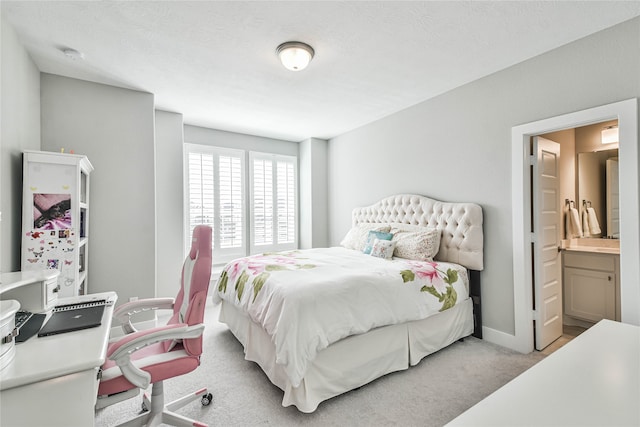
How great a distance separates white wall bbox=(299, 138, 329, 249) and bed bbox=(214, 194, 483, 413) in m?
1.68

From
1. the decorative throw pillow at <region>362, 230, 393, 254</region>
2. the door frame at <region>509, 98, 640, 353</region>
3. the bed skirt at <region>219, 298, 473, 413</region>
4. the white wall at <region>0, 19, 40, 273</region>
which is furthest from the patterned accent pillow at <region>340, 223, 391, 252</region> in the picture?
the white wall at <region>0, 19, 40, 273</region>

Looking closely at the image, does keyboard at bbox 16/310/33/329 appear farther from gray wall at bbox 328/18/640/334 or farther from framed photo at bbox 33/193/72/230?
gray wall at bbox 328/18/640/334

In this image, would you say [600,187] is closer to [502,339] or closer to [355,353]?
[502,339]

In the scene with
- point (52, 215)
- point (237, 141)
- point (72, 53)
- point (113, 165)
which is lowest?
point (52, 215)

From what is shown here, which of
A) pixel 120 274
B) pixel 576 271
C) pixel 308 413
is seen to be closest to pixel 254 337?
pixel 308 413

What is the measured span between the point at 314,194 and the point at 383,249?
2283 millimetres

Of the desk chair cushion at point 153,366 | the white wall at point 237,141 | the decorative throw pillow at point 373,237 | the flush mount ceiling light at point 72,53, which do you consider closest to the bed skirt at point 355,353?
the desk chair cushion at point 153,366

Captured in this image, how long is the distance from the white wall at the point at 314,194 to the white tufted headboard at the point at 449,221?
1.62 meters

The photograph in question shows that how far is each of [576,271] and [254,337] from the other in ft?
11.7

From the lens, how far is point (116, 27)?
2.08 meters

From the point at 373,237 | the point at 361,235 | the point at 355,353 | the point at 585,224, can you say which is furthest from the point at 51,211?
the point at 585,224

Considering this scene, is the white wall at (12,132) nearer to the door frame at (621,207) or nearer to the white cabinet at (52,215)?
the white cabinet at (52,215)

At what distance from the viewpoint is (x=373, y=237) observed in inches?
139

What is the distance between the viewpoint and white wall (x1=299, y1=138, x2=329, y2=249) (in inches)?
204
